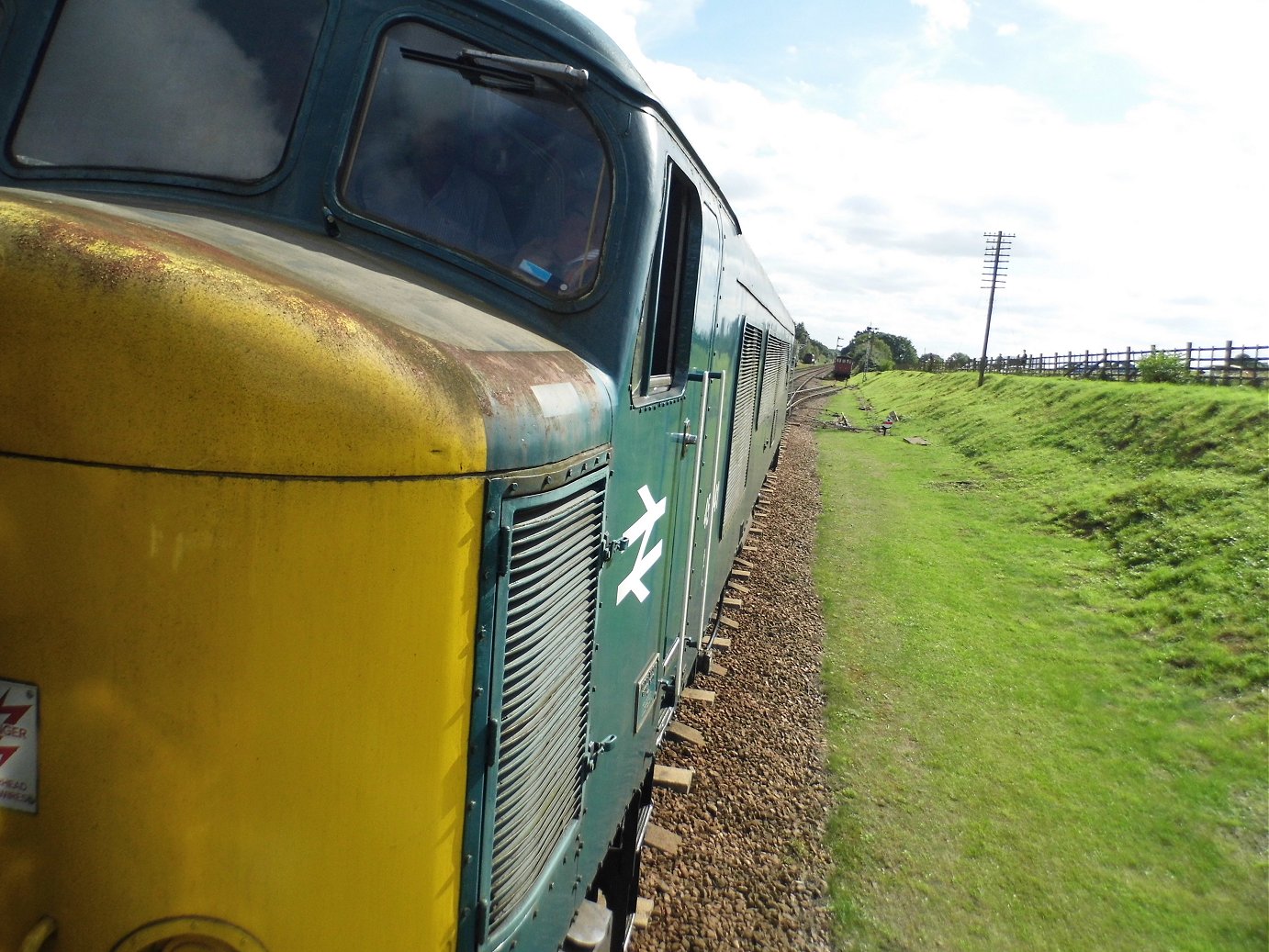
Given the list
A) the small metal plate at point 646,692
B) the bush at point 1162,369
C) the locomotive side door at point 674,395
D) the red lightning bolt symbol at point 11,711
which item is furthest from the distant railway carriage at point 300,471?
the bush at point 1162,369

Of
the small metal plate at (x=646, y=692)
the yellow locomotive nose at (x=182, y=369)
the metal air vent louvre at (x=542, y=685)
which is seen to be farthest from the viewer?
the small metal plate at (x=646, y=692)

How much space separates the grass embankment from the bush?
28.2ft

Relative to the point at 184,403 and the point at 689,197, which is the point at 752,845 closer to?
the point at 689,197

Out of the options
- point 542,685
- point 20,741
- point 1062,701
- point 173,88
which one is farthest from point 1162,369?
point 20,741

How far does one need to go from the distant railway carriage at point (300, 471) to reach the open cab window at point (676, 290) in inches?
24.2

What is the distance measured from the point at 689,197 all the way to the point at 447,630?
7.65ft

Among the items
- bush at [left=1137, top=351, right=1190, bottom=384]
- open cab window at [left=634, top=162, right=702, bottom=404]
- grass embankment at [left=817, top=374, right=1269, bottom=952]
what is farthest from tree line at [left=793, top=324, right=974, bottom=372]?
open cab window at [left=634, top=162, right=702, bottom=404]

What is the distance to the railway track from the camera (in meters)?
4.27

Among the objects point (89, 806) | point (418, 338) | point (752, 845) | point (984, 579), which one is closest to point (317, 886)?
point (89, 806)

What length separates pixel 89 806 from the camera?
1589mm

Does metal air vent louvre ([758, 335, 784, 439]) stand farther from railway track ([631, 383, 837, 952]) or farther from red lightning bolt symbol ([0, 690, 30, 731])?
red lightning bolt symbol ([0, 690, 30, 731])

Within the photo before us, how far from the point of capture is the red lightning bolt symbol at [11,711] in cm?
160

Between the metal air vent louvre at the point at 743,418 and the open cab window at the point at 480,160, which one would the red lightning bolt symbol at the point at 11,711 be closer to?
the open cab window at the point at 480,160

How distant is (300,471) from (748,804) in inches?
173
